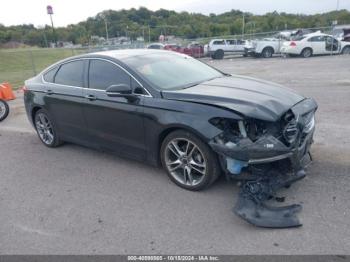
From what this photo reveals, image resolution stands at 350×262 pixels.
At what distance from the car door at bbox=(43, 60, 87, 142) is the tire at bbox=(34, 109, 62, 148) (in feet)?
0.58

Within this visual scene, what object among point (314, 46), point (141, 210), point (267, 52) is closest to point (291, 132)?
point (141, 210)

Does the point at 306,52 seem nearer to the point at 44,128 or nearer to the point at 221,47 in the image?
the point at 221,47

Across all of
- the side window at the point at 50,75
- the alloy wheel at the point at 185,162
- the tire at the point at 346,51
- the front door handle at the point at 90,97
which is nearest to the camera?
the alloy wheel at the point at 185,162

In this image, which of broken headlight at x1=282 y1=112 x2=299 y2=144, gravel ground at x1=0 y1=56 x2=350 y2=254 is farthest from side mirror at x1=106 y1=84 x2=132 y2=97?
broken headlight at x1=282 y1=112 x2=299 y2=144

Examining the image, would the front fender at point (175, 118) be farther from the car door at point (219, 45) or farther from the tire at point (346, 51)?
the car door at point (219, 45)

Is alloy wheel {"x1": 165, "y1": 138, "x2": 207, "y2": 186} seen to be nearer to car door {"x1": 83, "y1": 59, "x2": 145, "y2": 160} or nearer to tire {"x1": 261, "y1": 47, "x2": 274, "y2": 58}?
car door {"x1": 83, "y1": 59, "x2": 145, "y2": 160}

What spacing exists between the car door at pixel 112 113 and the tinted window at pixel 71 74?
0.74ft

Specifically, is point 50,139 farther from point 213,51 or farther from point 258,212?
point 213,51

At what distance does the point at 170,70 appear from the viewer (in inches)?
187

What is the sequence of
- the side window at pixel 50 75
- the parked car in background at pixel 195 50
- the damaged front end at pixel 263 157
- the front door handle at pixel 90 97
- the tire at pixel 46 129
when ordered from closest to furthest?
the damaged front end at pixel 263 157, the front door handle at pixel 90 97, the side window at pixel 50 75, the tire at pixel 46 129, the parked car in background at pixel 195 50

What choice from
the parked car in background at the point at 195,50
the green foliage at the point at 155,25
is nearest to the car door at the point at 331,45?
the parked car in background at the point at 195,50

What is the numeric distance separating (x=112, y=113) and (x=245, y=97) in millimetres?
1821

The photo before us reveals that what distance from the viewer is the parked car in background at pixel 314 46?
74.7ft

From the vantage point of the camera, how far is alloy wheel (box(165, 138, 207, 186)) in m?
3.95
